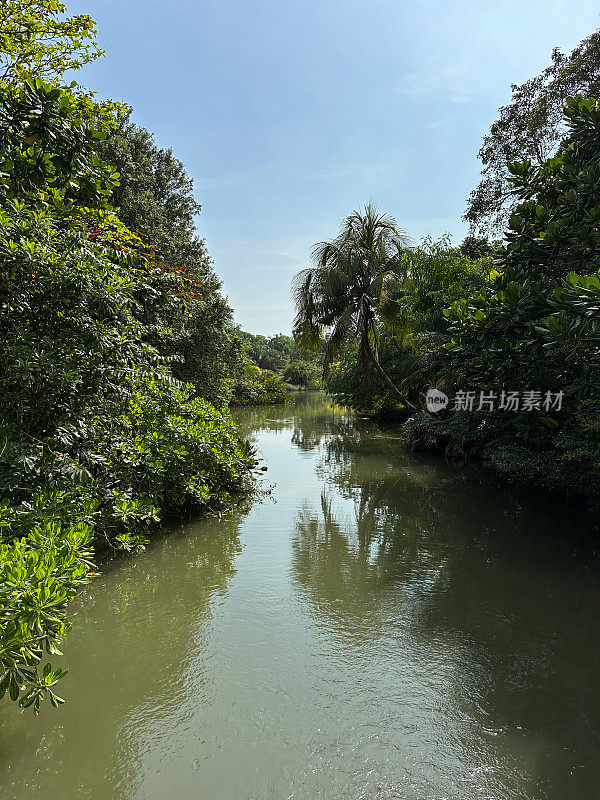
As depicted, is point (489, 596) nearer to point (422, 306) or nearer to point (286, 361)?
point (422, 306)

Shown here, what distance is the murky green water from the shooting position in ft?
7.79

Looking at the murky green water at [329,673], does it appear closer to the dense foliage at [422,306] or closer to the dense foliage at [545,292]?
the dense foliage at [545,292]

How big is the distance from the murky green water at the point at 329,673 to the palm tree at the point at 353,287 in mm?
10775

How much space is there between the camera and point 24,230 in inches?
154

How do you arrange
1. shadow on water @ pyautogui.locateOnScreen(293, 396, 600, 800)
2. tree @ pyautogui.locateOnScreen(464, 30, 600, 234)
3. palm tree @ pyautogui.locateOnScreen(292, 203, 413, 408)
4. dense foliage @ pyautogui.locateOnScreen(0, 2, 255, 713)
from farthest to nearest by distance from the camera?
palm tree @ pyautogui.locateOnScreen(292, 203, 413, 408)
tree @ pyautogui.locateOnScreen(464, 30, 600, 234)
shadow on water @ pyautogui.locateOnScreen(293, 396, 600, 800)
dense foliage @ pyautogui.locateOnScreen(0, 2, 255, 713)

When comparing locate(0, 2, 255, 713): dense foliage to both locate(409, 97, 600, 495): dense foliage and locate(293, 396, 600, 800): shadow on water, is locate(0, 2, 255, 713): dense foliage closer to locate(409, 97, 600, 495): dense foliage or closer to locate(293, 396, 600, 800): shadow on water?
locate(293, 396, 600, 800): shadow on water

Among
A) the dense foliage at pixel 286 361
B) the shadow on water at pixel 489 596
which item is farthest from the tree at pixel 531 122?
the dense foliage at pixel 286 361

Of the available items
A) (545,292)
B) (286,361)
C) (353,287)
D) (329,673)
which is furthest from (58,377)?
(286,361)

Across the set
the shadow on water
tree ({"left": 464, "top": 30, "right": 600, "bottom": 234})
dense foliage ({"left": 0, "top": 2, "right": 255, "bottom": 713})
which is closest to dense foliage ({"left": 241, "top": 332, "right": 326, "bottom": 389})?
tree ({"left": 464, "top": 30, "right": 600, "bottom": 234})

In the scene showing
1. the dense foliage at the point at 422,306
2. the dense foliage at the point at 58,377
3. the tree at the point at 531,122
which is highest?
the tree at the point at 531,122

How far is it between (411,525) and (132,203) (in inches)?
491

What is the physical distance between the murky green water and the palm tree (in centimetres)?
1078

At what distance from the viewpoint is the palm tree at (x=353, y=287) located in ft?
51.9

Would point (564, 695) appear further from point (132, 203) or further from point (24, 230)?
point (132, 203)
